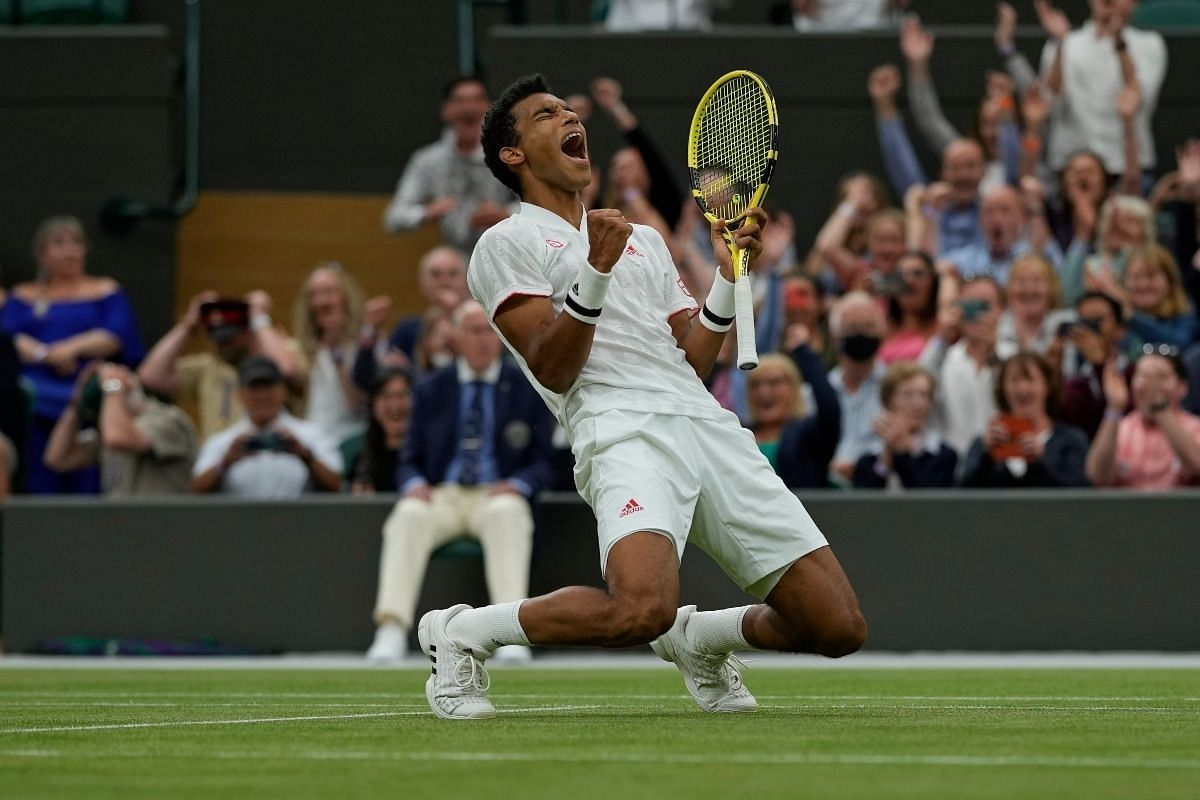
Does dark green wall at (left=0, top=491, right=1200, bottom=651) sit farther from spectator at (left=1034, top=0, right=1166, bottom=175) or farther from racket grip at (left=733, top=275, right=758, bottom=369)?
racket grip at (left=733, top=275, right=758, bottom=369)

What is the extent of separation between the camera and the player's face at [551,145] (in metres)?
6.62

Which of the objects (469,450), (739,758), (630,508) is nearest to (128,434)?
(469,450)

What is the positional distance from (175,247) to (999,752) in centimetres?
1144

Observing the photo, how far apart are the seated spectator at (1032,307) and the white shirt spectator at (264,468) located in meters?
4.15

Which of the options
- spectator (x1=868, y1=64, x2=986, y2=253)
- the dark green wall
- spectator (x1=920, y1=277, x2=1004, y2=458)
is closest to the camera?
the dark green wall

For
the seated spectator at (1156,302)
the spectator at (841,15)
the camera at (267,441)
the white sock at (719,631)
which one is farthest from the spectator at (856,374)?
the white sock at (719,631)

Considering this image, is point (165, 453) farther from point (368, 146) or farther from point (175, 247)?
Result: point (368, 146)

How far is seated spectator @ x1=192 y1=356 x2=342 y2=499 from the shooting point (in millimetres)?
12172

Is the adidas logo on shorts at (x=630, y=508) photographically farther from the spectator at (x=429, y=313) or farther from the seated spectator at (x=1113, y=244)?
the seated spectator at (x=1113, y=244)

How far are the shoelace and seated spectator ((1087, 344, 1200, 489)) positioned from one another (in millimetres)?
5818

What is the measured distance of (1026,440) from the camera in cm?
1152

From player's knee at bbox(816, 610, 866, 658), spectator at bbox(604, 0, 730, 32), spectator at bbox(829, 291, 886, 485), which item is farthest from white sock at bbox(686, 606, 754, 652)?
spectator at bbox(604, 0, 730, 32)

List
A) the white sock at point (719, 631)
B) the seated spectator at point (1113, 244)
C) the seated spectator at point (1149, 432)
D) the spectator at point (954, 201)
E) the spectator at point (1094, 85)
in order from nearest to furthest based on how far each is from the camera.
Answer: the white sock at point (719, 631), the seated spectator at point (1149, 432), the seated spectator at point (1113, 244), the spectator at point (954, 201), the spectator at point (1094, 85)

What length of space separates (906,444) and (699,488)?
5613mm
